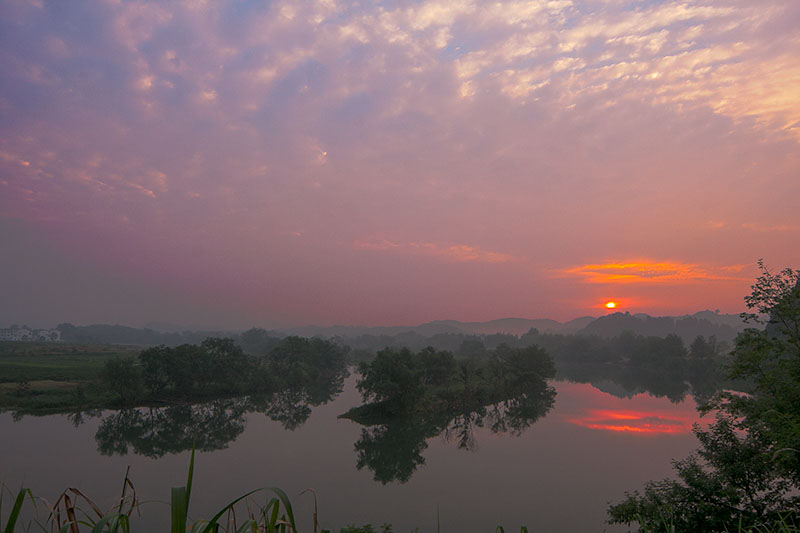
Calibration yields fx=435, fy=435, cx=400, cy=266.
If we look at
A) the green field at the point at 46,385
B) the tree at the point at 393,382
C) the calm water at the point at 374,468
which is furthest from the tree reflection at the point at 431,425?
the green field at the point at 46,385

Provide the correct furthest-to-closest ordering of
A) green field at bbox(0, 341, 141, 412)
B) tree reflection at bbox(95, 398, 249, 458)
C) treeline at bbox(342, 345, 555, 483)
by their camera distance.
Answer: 1. green field at bbox(0, 341, 141, 412)
2. treeline at bbox(342, 345, 555, 483)
3. tree reflection at bbox(95, 398, 249, 458)

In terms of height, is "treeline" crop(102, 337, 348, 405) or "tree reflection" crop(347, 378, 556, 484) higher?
"treeline" crop(102, 337, 348, 405)

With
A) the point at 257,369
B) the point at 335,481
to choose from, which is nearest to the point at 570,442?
the point at 335,481

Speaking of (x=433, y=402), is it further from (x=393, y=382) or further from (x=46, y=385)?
(x=46, y=385)

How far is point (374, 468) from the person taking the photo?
31.9 m

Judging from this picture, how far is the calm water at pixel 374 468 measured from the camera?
Result: 2395 cm

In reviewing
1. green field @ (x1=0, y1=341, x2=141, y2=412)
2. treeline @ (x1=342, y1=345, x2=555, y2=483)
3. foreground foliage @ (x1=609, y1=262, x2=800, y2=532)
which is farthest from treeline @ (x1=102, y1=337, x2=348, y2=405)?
foreground foliage @ (x1=609, y1=262, x2=800, y2=532)

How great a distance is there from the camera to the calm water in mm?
23953

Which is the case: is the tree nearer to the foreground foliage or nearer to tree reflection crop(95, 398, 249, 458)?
tree reflection crop(95, 398, 249, 458)

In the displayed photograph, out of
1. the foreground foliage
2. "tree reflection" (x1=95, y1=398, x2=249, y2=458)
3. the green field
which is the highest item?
the foreground foliage

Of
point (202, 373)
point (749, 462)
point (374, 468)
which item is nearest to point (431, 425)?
point (374, 468)

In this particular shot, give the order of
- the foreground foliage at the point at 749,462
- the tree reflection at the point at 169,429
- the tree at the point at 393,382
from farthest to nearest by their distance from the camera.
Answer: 1. the tree at the point at 393,382
2. the tree reflection at the point at 169,429
3. the foreground foliage at the point at 749,462

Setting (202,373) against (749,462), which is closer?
(749,462)

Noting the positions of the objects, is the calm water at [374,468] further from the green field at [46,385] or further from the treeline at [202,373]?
the treeline at [202,373]
